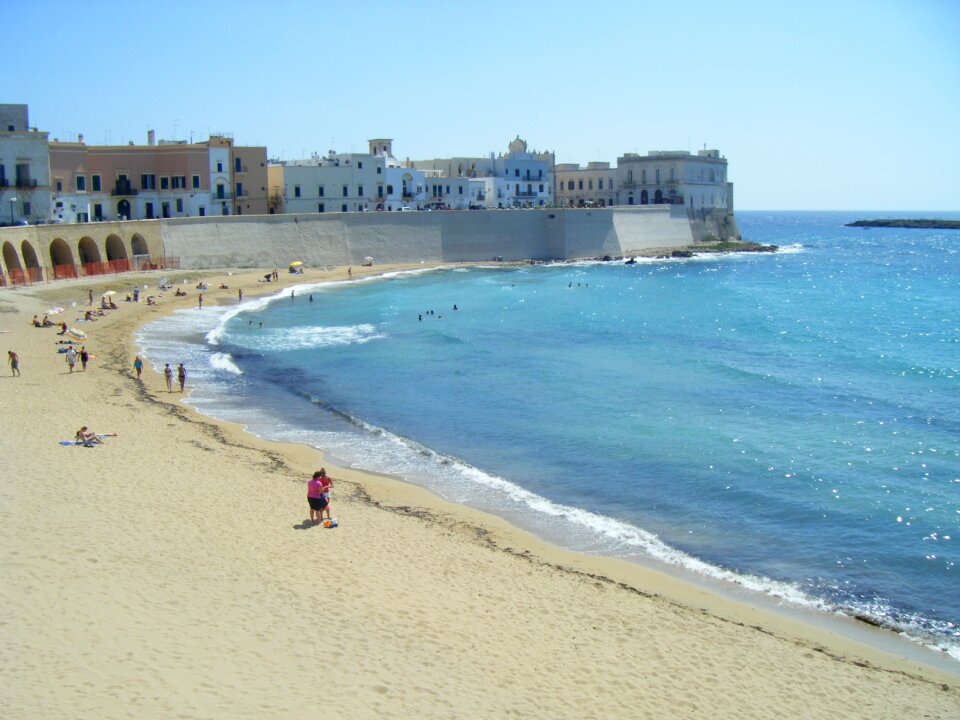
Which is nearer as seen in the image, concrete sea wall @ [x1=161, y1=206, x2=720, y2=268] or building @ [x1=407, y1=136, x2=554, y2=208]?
concrete sea wall @ [x1=161, y1=206, x2=720, y2=268]

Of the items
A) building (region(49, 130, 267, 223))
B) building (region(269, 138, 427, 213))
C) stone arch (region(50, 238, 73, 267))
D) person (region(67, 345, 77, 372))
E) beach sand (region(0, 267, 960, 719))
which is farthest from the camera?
building (region(269, 138, 427, 213))

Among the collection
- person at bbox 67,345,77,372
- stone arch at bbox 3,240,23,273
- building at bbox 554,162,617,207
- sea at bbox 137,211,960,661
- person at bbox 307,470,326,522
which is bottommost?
sea at bbox 137,211,960,661

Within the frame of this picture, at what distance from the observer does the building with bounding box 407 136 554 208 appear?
8962 centimetres

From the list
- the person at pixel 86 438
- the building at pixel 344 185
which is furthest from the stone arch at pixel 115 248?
the person at pixel 86 438

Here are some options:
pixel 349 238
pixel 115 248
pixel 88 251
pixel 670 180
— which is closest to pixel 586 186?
pixel 670 180

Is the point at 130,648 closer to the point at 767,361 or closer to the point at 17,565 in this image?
the point at 17,565

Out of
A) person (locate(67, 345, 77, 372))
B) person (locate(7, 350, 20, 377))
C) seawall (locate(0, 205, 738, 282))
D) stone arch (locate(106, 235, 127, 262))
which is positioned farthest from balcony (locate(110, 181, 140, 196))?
person (locate(7, 350, 20, 377))

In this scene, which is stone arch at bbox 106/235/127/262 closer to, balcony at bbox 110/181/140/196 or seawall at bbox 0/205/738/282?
seawall at bbox 0/205/738/282

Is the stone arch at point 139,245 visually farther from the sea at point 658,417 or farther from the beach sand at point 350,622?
the beach sand at point 350,622

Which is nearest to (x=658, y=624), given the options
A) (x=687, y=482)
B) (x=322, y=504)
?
(x=322, y=504)

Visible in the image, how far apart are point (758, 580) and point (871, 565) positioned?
2.23m

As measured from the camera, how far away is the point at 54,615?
1130 cm

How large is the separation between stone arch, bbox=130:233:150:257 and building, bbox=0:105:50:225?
494cm

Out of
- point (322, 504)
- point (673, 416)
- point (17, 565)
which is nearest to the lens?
point (17, 565)
